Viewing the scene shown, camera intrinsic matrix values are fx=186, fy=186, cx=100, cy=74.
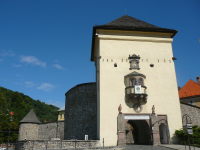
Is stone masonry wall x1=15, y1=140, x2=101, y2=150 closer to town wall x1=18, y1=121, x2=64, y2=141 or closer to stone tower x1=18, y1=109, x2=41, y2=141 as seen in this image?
town wall x1=18, y1=121, x2=64, y2=141

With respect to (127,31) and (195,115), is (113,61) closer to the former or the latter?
(127,31)

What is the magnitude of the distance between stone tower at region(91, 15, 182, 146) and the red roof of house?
15.5 metres

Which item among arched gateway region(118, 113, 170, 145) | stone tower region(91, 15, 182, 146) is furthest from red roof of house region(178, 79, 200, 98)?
arched gateway region(118, 113, 170, 145)

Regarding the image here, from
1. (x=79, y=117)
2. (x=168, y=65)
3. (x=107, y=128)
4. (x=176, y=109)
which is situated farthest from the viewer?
(x=79, y=117)

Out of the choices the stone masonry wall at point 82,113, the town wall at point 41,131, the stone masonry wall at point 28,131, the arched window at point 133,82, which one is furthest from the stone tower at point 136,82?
the stone masonry wall at point 28,131

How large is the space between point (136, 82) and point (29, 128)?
23.0m

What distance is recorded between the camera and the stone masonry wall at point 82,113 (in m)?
21.1

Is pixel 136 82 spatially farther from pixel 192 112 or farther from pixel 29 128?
pixel 29 128

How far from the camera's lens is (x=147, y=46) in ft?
61.2

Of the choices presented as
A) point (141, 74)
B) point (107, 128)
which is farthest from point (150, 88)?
point (107, 128)

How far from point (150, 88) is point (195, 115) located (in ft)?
30.5

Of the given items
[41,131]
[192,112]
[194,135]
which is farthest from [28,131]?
[194,135]

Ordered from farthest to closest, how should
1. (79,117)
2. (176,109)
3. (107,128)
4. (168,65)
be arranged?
1. (79,117)
2. (168,65)
3. (176,109)
4. (107,128)

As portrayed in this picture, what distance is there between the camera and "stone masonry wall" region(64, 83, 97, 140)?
21141mm
